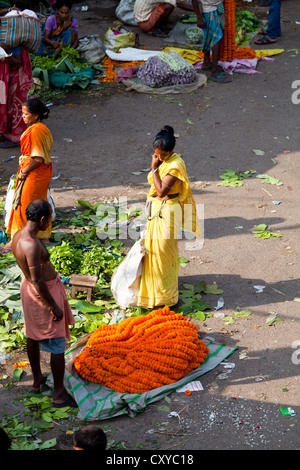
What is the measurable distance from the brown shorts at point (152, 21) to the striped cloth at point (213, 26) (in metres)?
2.03

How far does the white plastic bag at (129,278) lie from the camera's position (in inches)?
218

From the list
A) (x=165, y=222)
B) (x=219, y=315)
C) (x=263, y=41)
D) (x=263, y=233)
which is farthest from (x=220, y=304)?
(x=263, y=41)

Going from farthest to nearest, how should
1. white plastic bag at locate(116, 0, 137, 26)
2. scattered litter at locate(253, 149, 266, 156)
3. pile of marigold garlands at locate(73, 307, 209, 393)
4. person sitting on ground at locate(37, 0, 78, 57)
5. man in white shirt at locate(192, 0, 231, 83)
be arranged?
white plastic bag at locate(116, 0, 137, 26), person sitting on ground at locate(37, 0, 78, 57), man in white shirt at locate(192, 0, 231, 83), scattered litter at locate(253, 149, 266, 156), pile of marigold garlands at locate(73, 307, 209, 393)

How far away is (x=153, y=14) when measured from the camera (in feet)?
40.2

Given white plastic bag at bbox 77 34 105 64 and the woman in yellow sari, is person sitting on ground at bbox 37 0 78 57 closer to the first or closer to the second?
white plastic bag at bbox 77 34 105 64

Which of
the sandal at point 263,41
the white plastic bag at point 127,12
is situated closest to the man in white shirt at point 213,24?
the sandal at point 263,41

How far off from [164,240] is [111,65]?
691 centimetres

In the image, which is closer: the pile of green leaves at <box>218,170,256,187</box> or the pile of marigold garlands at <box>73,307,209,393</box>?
the pile of marigold garlands at <box>73,307,209,393</box>

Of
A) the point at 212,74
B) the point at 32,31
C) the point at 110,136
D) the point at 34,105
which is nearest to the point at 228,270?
the point at 34,105

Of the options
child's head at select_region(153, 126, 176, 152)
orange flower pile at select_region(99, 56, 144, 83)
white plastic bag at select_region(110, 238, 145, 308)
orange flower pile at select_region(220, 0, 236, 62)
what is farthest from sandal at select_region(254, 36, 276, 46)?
white plastic bag at select_region(110, 238, 145, 308)

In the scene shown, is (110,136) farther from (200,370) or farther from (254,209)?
(200,370)

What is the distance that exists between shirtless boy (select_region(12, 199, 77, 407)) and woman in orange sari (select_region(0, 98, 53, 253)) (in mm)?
1956

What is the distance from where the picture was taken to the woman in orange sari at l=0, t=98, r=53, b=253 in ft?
19.6
